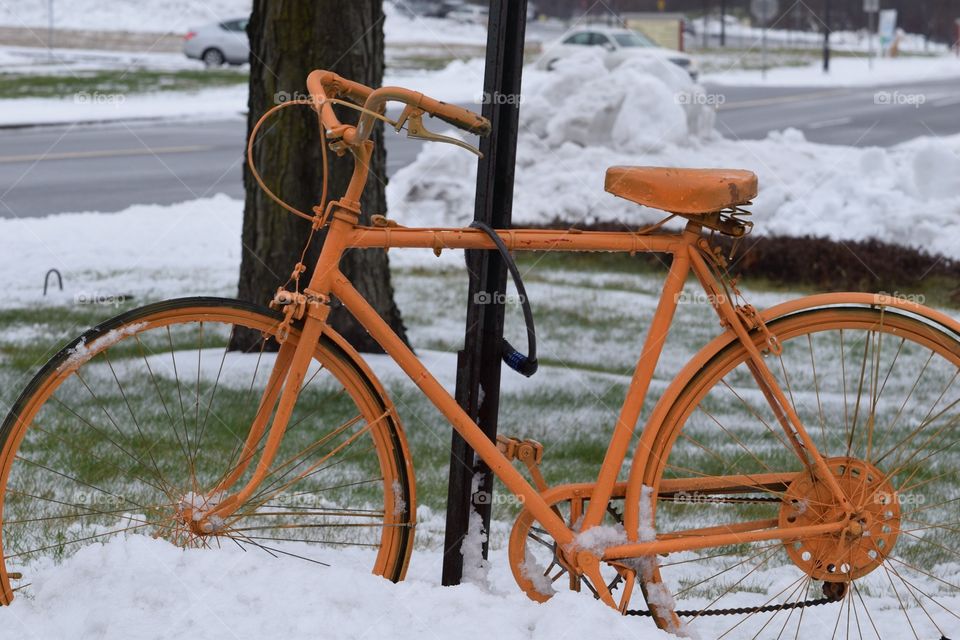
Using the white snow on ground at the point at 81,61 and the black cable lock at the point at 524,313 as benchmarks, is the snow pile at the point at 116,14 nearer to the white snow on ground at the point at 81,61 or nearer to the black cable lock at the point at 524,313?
the white snow on ground at the point at 81,61

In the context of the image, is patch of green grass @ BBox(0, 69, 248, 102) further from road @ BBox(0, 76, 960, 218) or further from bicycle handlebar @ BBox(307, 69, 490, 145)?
bicycle handlebar @ BBox(307, 69, 490, 145)

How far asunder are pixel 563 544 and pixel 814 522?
63cm

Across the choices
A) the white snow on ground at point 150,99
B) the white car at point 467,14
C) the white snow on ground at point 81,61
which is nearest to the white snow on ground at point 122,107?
the white snow on ground at point 150,99

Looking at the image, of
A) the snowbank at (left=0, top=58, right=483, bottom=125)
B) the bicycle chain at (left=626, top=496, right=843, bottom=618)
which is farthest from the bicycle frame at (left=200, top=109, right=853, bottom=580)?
the snowbank at (left=0, top=58, right=483, bottom=125)

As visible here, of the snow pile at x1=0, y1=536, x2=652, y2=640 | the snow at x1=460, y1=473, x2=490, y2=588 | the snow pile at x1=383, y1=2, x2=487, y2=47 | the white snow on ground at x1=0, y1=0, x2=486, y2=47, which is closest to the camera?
the snow pile at x1=0, y1=536, x2=652, y2=640

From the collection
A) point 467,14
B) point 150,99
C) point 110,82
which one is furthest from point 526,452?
point 467,14

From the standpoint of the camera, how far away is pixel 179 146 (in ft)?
57.6

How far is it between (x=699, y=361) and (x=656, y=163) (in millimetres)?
10960

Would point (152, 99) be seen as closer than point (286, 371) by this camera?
No

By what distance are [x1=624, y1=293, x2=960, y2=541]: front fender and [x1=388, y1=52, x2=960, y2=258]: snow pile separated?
794 cm

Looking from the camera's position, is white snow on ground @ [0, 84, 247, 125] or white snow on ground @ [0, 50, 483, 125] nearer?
white snow on ground @ [0, 84, 247, 125]

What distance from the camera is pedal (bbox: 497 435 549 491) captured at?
2.93 m

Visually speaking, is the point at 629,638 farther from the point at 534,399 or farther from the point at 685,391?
the point at 534,399

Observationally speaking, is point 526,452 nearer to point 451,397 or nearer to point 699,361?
point 451,397
